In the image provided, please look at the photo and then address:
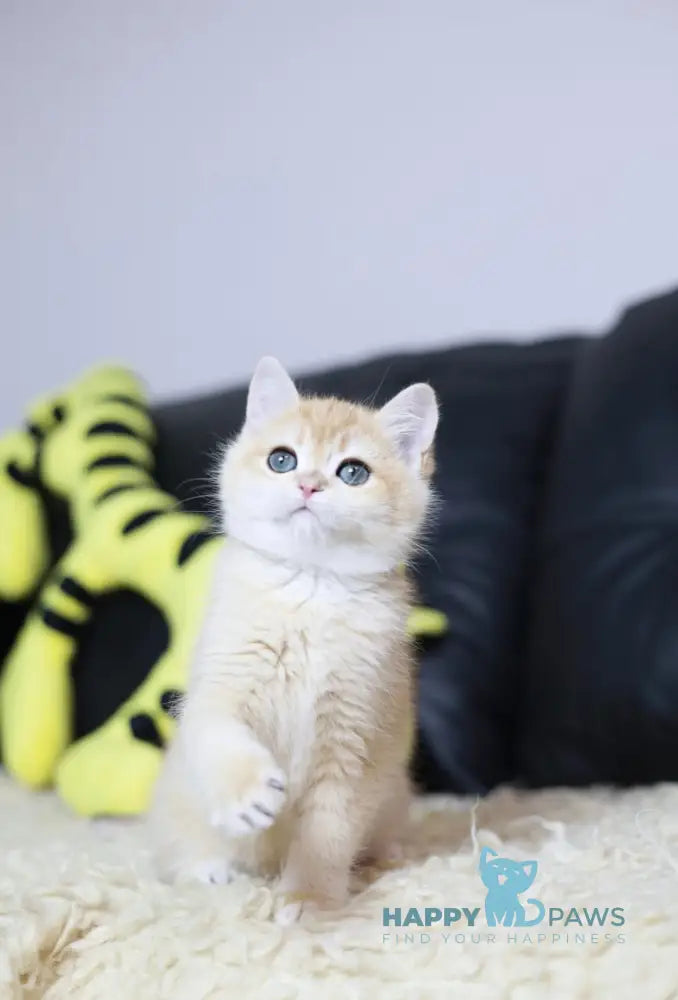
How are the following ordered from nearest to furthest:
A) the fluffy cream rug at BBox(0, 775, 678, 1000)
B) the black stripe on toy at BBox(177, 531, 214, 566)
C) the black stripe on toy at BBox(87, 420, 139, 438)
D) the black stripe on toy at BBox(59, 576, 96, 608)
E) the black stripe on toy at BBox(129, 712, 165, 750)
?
the fluffy cream rug at BBox(0, 775, 678, 1000) < the black stripe on toy at BBox(129, 712, 165, 750) < the black stripe on toy at BBox(177, 531, 214, 566) < the black stripe on toy at BBox(59, 576, 96, 608) < the black stripe on toy at BBox(87, 420, 139, 438)

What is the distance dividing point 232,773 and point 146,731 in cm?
57

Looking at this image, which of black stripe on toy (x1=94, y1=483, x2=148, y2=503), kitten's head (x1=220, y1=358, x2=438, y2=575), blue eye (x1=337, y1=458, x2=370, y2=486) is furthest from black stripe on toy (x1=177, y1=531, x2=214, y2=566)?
blue eye (x1=337, y1=458, x2=370, y2=486)

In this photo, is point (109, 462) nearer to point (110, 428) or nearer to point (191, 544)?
point (110, 428)

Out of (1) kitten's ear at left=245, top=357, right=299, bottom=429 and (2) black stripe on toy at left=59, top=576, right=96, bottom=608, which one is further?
(2) black stripe on toy at left=59, top=576, right=96, bottom=608

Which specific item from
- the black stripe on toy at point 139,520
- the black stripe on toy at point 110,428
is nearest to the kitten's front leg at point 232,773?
the black stripe on toy at point 139,520

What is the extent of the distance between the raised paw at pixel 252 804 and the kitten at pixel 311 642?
0.07 metres

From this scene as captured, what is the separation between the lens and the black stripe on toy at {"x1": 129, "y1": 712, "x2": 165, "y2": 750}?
1.31 metres

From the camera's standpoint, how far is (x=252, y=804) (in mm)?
752

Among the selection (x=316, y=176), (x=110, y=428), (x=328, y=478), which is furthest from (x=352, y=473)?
(x=316, y=176)

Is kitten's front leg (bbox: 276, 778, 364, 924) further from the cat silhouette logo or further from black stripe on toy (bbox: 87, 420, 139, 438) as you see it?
black stripe on toy (bbox: 87, 420, 139, 438)

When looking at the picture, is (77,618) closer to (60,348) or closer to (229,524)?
(229,524)

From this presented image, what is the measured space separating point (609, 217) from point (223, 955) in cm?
142

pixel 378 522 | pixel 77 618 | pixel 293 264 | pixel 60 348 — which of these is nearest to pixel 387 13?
pixel 293 264

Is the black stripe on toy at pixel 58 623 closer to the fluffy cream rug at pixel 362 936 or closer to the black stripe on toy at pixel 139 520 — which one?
the black stripe on toy at pixel 139 520
